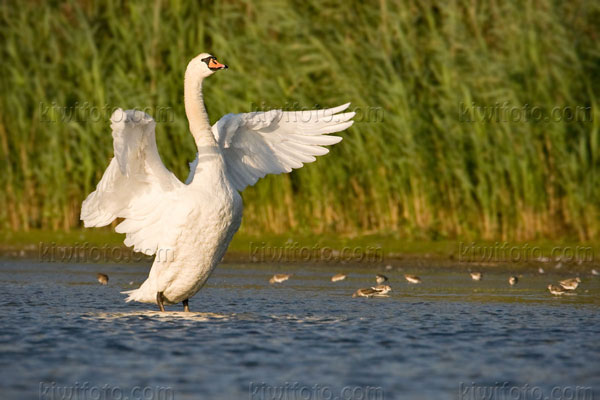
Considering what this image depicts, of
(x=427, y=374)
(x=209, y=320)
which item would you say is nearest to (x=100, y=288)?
(x=209, y=320)

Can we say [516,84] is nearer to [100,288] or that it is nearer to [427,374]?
[100,288]

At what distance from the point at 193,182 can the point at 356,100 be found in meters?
6.84

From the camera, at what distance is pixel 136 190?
998cm

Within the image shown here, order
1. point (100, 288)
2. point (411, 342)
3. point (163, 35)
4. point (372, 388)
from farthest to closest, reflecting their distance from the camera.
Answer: point (163, 35) < point (100, 288) < point (411, 342) < point (372, 388)

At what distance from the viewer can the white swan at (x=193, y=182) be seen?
379 inches

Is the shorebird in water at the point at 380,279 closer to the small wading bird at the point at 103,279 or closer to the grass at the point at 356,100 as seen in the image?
the grass at the point at 356,100

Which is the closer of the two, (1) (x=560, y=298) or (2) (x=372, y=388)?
(2) (x=372, y=388)

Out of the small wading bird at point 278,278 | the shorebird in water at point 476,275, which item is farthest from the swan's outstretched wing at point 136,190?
the shorebird in water at point 476,275

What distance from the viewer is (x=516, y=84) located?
15.5 meters

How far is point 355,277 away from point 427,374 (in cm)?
643

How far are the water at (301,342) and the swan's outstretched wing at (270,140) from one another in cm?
149

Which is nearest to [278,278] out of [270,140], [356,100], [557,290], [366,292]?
[366,292]

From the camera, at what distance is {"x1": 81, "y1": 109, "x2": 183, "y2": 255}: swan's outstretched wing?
30.3 feet

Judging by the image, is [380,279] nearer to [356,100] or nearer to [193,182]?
[193,182]
